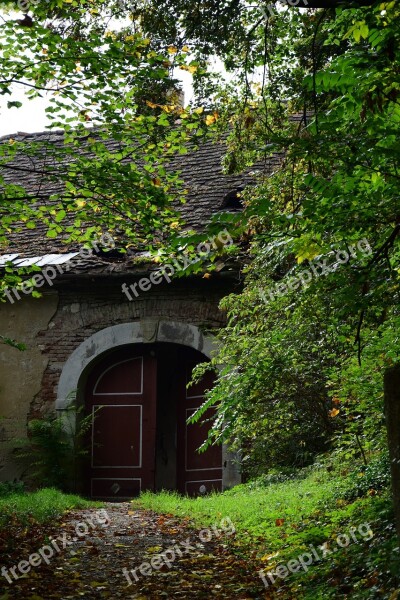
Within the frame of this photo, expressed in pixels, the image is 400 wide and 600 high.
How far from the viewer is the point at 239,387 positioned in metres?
7.21

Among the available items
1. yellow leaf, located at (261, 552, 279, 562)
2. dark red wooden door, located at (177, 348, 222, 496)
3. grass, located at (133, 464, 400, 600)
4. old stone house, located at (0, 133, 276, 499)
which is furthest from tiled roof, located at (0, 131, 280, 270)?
yellow leaf, located at (261, 552, 279, 562)

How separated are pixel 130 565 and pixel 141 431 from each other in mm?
6024

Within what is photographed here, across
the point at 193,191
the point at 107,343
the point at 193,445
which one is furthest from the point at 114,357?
the point at 193,191

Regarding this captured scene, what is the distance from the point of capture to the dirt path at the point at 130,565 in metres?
5.25

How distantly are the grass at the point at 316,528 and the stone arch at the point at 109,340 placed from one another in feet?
9.73

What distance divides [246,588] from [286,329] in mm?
2428

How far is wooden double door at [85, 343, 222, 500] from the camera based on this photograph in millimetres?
12000

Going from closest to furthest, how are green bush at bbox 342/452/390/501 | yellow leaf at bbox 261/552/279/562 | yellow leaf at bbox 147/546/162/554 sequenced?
yellow leaf at bbox 261/552/279/562
green bush at bbox 342/452/390/501
yellow leaf at bbox 147/546/162/554

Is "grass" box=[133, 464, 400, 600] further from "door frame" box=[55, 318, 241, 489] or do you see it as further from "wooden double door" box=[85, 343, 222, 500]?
"door frame" box=[55, 318, 241, 489]

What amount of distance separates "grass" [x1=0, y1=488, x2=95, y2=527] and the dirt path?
0.86 feet

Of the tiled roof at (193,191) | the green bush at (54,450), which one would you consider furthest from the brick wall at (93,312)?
the tiled roof at (193,191)

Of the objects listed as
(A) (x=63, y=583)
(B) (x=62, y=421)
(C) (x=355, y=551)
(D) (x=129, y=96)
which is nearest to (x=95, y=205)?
(D) (x=129, y=96)

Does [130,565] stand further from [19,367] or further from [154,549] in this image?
[19,367]

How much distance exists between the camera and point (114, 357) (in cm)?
1242
